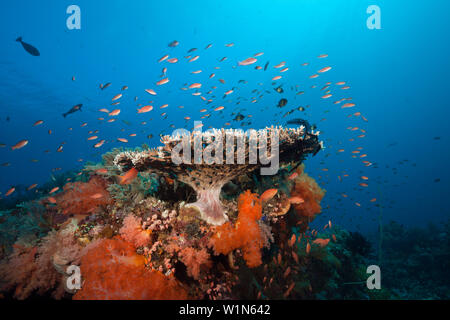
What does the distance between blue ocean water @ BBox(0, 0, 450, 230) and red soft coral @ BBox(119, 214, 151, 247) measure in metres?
30.5

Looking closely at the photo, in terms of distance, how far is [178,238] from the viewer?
340cm

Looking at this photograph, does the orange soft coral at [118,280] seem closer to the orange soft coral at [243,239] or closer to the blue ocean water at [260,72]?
the orange soft coral at [243,239]

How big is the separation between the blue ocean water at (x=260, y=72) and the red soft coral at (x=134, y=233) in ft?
99.9

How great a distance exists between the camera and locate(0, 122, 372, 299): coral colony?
2917 mm

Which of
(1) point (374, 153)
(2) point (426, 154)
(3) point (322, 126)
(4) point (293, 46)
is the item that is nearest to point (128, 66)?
(4) point (293, 46)

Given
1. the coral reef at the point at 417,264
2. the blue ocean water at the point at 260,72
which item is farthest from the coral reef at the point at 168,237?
the blue ocean water at the point at 260,72

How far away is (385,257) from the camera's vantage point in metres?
14.4

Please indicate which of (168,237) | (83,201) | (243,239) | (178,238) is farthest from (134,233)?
(83,201)

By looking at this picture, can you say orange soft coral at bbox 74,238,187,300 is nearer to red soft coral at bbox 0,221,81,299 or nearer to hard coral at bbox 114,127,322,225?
red soft coral at bbox 0,221,81,299

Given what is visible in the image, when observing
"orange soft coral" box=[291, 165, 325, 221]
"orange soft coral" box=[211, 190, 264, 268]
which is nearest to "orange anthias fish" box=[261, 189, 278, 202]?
"orange soft coral" box=[211, 190, 264, 268]

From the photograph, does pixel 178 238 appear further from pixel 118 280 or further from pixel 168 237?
pixel 118 280

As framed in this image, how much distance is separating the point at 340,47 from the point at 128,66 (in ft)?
260

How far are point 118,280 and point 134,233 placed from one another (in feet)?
2.71
